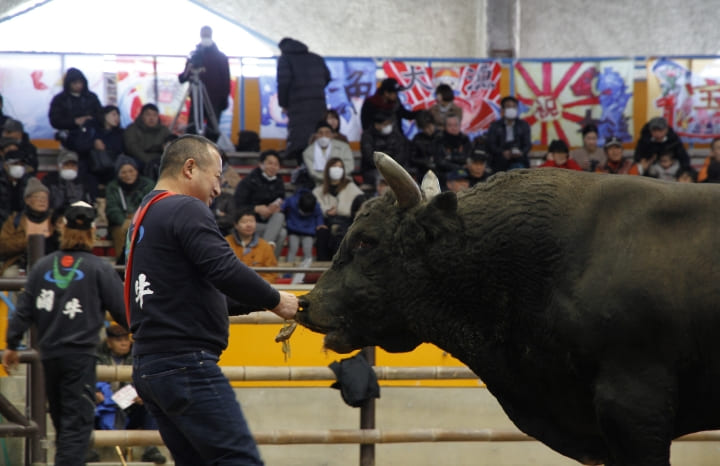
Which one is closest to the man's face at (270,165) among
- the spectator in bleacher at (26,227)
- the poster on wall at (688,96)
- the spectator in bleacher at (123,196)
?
the spectator in bleacher at (123,196)

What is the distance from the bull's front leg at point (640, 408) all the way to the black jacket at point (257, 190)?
313 inches

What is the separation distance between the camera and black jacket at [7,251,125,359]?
20.7 feet

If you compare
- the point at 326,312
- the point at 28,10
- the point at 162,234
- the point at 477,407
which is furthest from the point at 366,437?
the point at 28,10

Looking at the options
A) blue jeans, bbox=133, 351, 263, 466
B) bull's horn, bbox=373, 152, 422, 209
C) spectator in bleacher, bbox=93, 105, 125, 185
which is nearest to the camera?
blue jeans, bbox=133, 351, 263, 466

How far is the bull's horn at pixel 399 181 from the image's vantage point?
4.30 metres

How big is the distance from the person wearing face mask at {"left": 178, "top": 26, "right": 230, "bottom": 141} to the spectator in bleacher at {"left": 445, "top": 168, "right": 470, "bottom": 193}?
2769 millimetres

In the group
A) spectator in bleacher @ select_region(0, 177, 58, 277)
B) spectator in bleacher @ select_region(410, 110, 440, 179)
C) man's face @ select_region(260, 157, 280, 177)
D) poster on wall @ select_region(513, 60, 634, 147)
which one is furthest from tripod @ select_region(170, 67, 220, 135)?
poster on wall @ select_region(513, 60, 634, 147)

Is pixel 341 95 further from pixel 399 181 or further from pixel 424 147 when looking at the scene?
pixel 399 181

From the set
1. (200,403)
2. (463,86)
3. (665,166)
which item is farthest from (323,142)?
(200,403)

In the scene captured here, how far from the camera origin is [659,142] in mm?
Answer: 13250

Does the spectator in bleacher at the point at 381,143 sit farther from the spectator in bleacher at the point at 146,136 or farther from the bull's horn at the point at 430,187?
the bull's horn at the point at 430,187

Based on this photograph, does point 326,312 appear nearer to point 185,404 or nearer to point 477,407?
point 185,404

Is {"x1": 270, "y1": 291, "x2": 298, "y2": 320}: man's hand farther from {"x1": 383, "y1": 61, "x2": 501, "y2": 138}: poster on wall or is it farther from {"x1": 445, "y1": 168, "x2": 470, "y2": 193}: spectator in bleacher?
{"x1": 383, "y1": 61, "x2": 501, "y2": 138}: poster on wall

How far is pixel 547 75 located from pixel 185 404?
444 inches
